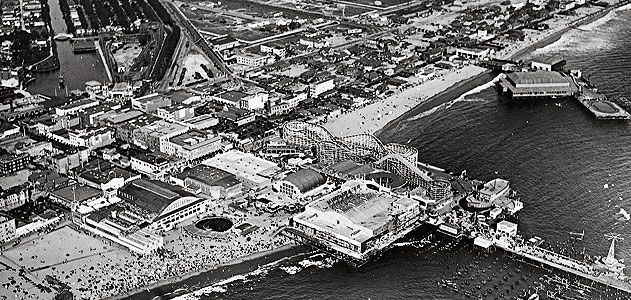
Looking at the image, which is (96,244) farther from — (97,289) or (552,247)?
(552,247)

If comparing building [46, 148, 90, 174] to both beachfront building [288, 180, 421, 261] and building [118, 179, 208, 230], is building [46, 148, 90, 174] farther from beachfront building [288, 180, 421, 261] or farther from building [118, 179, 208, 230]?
beachfront building [288, 180, 421, 261]

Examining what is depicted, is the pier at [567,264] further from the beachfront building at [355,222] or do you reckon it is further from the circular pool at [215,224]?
the circular pool at [215,224]

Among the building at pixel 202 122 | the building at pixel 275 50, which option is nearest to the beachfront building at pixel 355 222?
the building at pixel 202 122

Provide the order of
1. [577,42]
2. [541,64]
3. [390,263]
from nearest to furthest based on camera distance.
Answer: [390,263]
[541,64]
[577,42]

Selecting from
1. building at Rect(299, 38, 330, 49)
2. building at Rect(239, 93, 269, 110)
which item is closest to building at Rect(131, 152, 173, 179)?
building at Rect(239, 93, 269, 110)

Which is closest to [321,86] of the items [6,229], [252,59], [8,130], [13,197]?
[252,59]

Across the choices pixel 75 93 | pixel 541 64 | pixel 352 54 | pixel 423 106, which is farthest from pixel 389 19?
pixel 75 93

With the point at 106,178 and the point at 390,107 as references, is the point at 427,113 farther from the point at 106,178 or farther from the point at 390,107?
the point at 106,178
